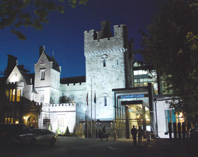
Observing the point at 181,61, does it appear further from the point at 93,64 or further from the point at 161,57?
the point at 93,64

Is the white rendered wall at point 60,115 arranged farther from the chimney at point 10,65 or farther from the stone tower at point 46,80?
the chimney at point 10,65

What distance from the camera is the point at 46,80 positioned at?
41844 millimetres

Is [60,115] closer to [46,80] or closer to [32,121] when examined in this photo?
[32,121]

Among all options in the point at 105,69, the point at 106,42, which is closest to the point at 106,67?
the point at 105,69

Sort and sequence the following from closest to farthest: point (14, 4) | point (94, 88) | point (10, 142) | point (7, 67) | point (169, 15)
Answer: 1. point (14, 4)
2. point (169, 15)
3. point (10, 142)
4. point (94, 88)
5. point (7, 67)

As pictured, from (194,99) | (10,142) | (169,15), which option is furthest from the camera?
(10,142)

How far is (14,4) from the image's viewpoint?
5.80 m

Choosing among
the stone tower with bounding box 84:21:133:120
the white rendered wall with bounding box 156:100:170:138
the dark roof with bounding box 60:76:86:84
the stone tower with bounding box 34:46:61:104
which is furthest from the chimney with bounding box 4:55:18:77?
the white rendered wall with bounding box 156:100:170:138

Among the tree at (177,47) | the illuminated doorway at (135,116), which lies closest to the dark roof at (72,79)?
the illuminated doorway at (135,116)

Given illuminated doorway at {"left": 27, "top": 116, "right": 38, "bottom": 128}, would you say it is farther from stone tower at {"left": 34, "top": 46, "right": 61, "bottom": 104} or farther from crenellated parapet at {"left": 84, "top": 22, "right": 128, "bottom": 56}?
crenellated parapet at {"left": 84, "top": 22, "right": 128, "bottom": 56}

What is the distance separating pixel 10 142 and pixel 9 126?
1373 mm

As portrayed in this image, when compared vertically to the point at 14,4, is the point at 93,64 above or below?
above

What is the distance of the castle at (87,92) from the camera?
36156 millimetres

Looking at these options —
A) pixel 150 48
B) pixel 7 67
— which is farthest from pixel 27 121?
pixel 150 48
